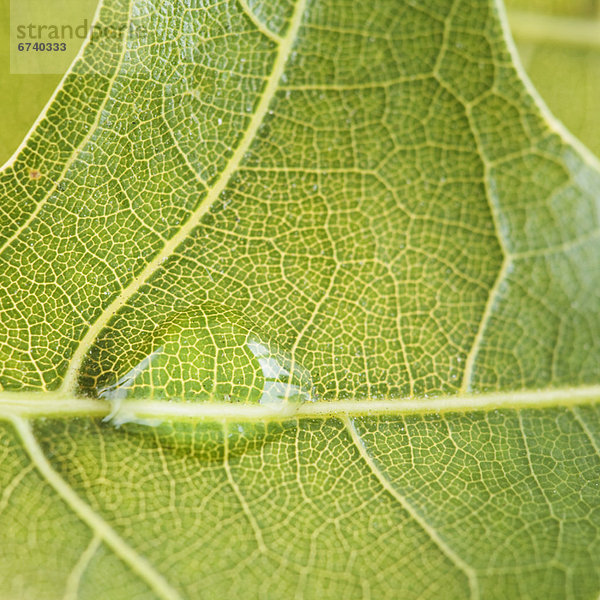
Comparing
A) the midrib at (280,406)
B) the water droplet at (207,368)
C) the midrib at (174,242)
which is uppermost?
the midrib at (174,242)

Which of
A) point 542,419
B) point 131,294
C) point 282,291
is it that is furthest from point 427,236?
point 131,294

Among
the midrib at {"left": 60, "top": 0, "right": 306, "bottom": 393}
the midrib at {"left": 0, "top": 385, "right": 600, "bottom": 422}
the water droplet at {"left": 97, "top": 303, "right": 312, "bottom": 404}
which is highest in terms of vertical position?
the midrib at {"left": 60, "top": 0, "right": 306, "bottom": 393}

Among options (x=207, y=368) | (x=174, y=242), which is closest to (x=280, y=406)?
(x=207, y=368)

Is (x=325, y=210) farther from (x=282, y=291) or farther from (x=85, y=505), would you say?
(x=85, y=505)

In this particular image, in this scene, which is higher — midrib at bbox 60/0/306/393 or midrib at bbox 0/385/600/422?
midrib at bbox 60/0/306/393

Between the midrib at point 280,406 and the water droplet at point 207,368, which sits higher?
the water droplet at point 207,368

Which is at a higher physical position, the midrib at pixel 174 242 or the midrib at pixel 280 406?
the midrib at pixel 174 242
